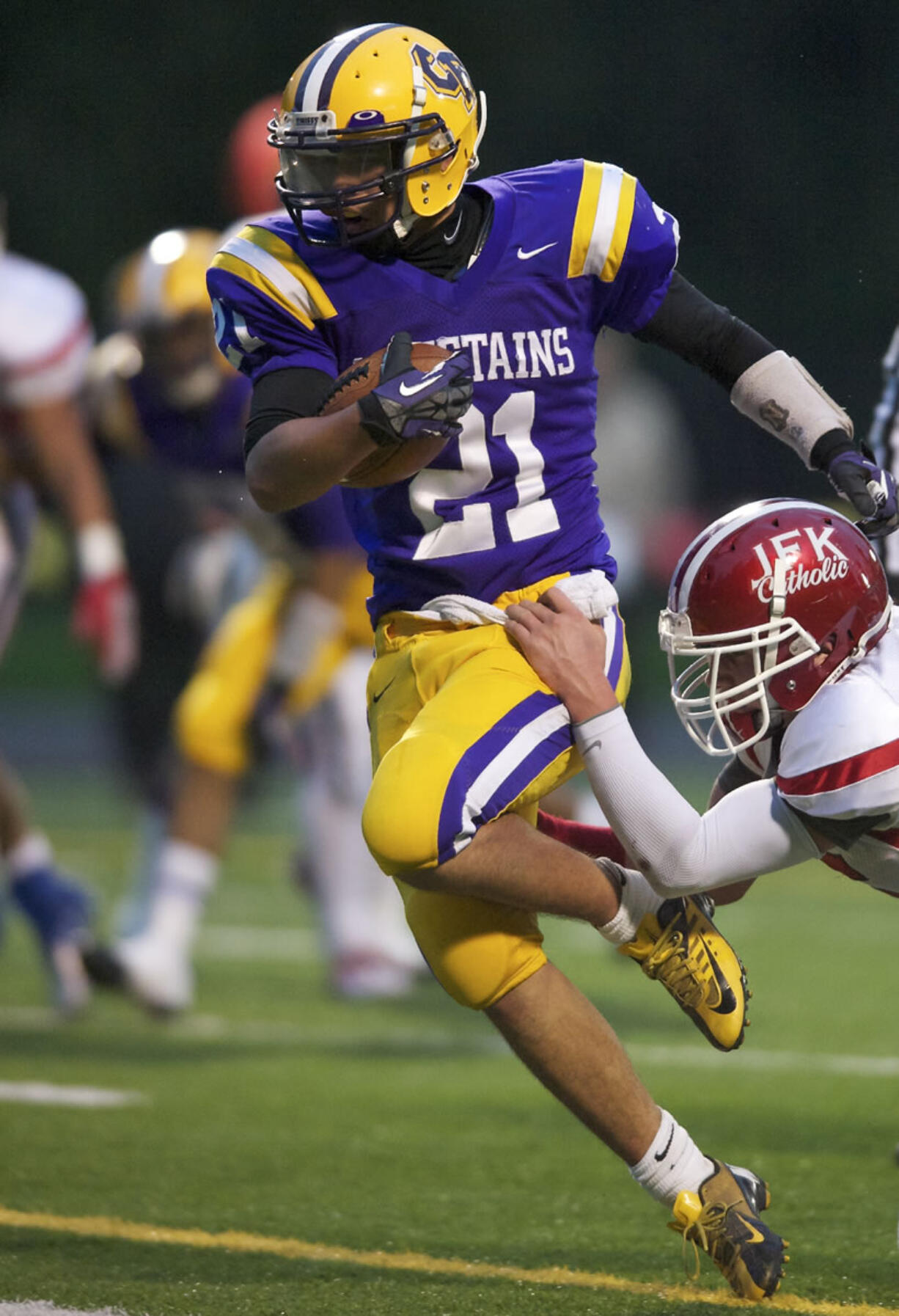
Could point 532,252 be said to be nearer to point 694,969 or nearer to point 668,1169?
point 694,969

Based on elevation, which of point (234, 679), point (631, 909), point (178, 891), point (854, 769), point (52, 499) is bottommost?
point (178, 891)

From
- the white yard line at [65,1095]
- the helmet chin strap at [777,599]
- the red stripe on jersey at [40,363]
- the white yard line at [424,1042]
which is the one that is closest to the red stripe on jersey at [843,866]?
the helmet chin strap at [777,599]

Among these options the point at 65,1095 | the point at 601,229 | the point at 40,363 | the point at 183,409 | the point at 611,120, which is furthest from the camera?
the point at 611,120

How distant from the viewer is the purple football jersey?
2.71m

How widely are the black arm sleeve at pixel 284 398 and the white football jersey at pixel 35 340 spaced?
2664mm

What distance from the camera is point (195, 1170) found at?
3.64m

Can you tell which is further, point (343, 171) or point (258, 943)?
point (258, 943)

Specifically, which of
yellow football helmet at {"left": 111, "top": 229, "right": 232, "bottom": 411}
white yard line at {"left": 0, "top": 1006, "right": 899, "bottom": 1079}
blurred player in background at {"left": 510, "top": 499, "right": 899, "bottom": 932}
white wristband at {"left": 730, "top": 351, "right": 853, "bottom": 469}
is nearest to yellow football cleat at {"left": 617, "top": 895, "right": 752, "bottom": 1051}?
blurred player in background at {"left": 510, "top": 499, "right": 899, "bottom": 932}

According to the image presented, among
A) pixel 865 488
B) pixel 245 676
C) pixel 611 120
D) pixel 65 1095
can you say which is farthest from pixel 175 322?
pixel 611 120

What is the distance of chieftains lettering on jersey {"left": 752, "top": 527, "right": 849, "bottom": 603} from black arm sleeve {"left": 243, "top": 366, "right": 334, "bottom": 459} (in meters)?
0.61

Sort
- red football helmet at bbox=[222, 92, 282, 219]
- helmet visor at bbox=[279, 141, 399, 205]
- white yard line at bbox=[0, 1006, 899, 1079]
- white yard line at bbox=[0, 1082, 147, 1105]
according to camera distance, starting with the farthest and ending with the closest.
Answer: red football helmet at bbox=[222, 92, 282, 219] < white yard line at bbox=[0, 1006, 899, 1079] < white yard line at bbox=[0, 1082, 147, 1105] < helmet visor at bbox=[279, 141, 399, 205]

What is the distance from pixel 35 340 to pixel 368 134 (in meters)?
2.74

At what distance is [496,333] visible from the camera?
2.74 meters

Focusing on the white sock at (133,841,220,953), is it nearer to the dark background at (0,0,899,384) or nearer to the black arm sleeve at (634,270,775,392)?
the dark background at (0,0,899,384)
